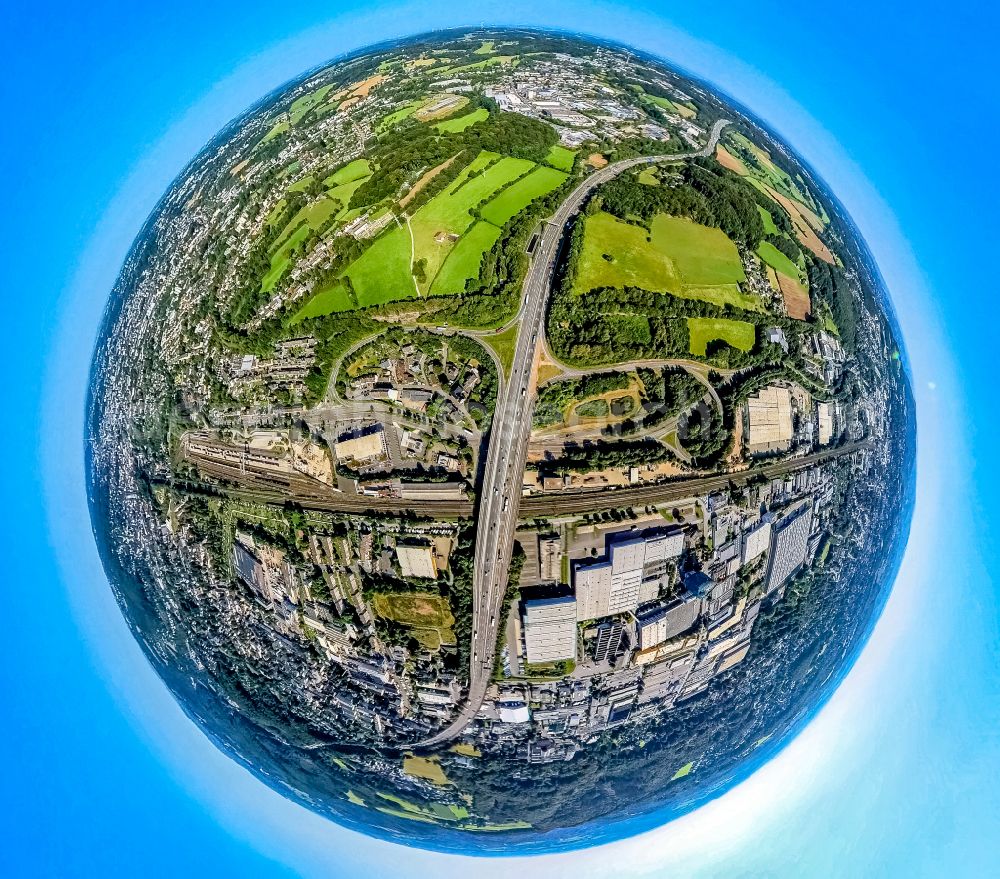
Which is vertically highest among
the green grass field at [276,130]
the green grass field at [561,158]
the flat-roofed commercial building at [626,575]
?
the green grass field at [276,130]

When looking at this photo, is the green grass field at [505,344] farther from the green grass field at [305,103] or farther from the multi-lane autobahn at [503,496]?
the green grass field at [305,103]

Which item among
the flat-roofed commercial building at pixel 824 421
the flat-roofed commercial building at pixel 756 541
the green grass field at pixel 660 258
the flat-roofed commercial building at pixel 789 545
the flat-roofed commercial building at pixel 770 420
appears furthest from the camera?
the flat-roofed commercial building at pixel 824 421

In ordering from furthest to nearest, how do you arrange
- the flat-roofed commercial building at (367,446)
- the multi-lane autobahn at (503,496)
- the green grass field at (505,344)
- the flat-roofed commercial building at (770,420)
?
the flat-roofed commercial building at (770,420)
the flat-roofed commercial building at (367,446)
the green grass field at (505,344)
the multi-lane autobahn at (503,496)

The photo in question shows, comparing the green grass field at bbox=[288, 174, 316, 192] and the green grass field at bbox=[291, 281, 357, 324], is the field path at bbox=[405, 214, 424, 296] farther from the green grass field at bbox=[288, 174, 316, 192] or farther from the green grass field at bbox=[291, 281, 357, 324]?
the green grass field at bbox=[288, 174, 316, 192]

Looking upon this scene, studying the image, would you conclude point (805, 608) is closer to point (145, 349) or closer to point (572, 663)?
point (572, 663)

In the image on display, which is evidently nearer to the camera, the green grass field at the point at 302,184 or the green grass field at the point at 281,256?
the green grass field at the point at 281,256

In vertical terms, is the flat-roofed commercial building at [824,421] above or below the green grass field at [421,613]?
above

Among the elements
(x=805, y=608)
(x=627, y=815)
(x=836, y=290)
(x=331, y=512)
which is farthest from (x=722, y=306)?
(x=627, y=815)

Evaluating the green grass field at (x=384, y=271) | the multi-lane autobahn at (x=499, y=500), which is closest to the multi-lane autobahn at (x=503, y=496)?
the multi-lane autobahn at (x=499, y=500)
